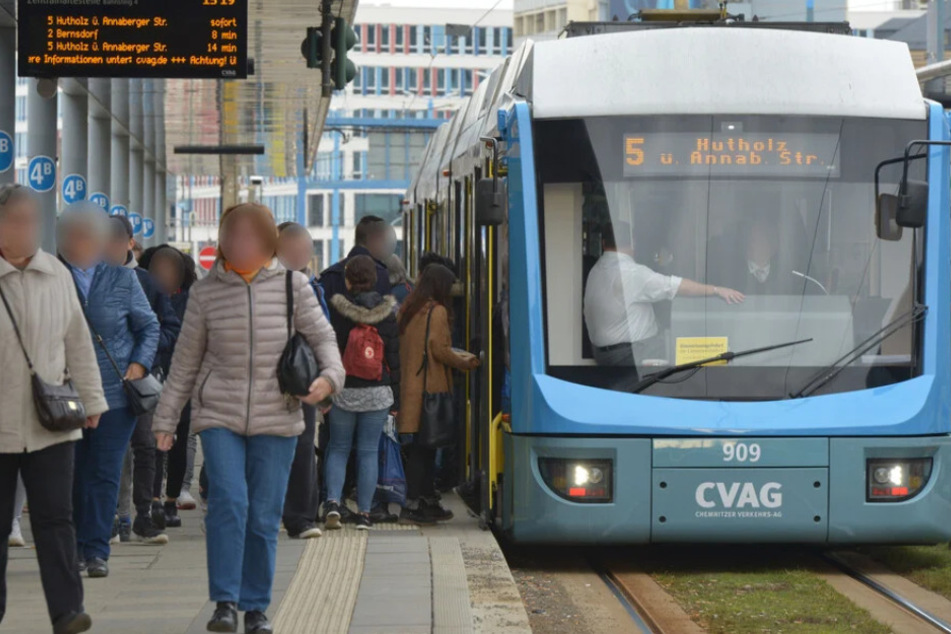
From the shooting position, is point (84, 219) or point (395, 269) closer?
point (84, 219)

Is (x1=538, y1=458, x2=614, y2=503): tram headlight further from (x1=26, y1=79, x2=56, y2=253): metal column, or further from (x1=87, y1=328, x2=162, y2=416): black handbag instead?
(x1=26, y1=79, x2=56, y2=253): metal column

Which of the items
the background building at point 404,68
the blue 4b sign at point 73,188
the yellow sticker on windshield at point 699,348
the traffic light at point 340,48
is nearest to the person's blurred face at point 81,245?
the yellow sticker on windshield at point 699,348

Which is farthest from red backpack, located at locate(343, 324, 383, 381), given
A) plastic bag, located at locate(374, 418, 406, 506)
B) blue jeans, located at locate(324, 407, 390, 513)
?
plastic bag, located at locate(374, 418, 406, 506)

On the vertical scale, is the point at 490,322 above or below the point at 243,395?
above

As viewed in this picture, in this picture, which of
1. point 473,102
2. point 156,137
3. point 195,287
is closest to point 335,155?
point 156,137

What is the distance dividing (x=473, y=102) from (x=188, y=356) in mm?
8071

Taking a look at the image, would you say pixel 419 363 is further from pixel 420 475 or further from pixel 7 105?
pixel 7 105

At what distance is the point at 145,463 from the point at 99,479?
160cm

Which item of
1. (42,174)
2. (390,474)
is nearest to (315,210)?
(42,174)

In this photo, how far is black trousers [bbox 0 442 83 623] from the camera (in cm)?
716

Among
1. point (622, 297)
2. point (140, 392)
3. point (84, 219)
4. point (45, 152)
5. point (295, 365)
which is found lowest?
point (140, 392)

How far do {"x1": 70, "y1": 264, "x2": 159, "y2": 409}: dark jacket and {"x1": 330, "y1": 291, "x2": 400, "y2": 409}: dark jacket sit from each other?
213cm

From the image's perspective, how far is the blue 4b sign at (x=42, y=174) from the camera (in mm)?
18547

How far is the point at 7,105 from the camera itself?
56.0 ft
